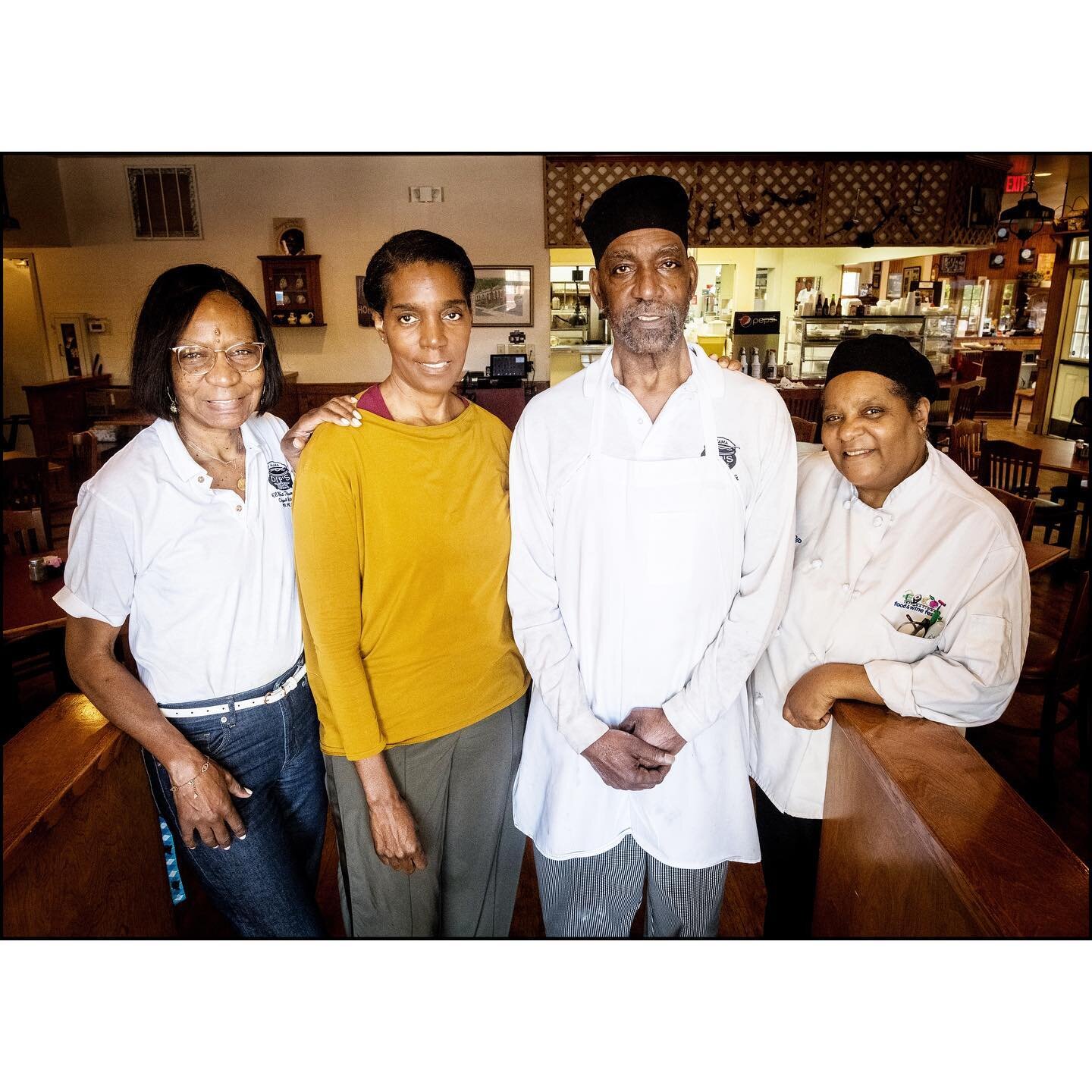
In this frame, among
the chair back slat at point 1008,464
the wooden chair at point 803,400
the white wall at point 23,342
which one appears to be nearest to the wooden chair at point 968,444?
the chair back slat at point 1008,464

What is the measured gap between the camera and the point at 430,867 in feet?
5.18

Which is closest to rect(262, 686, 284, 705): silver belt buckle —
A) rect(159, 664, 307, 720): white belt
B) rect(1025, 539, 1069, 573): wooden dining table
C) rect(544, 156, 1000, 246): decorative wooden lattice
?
rect(159, 664, 307, 720): white belt

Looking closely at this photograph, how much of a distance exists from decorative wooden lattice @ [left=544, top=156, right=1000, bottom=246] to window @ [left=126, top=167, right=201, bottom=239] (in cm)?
390

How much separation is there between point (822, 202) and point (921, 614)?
652 centimetres

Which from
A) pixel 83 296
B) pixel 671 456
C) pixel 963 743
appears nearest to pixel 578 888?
pixel 963 743

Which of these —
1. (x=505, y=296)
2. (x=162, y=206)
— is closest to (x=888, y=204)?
(x=505, y=296)

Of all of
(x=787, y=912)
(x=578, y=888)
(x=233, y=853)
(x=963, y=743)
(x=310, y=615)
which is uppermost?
(x=310, y=615)

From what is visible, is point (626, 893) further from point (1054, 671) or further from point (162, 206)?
point (162, 206)

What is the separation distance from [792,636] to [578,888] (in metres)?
0.73

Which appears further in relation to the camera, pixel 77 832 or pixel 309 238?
pixel 309 238

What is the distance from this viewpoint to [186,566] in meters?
1.33

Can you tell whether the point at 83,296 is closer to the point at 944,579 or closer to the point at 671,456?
the point at 671,456

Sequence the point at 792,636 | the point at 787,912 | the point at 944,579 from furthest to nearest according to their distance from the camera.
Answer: the point at 787,912 < the point at 792,636 < the point at 944,579

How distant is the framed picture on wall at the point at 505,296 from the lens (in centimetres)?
484
